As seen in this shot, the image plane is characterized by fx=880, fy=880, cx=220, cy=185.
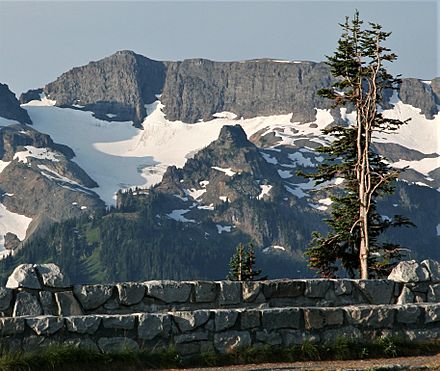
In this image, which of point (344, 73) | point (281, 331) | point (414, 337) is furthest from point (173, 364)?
point (344, 73)

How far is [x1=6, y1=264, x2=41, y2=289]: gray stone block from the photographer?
1468 centimetres

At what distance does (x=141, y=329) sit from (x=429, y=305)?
5273 mm

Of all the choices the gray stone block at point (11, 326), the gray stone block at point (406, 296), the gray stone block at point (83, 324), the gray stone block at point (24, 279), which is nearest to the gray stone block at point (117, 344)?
the gray stone block at point (83, 324)

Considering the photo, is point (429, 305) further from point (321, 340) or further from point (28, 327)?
point (28, 327)

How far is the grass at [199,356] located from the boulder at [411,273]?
167cm

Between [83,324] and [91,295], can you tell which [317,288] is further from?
[83,324]

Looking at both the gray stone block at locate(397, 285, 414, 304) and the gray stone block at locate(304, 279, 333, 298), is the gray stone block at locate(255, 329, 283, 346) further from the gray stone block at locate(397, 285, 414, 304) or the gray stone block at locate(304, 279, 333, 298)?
the gray stone block at locate(397, 285, 414, 304)

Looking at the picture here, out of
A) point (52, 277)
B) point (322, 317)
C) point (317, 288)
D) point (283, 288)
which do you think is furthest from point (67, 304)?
point (317, 288)

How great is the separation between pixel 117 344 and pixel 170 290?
2186 millimetres

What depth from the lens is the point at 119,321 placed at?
1397 centimetres

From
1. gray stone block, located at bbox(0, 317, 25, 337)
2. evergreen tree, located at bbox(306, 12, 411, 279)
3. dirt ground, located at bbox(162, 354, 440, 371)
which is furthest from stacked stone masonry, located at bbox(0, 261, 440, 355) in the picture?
evergreen tree, located at bbox(306, 12, 411, 279)

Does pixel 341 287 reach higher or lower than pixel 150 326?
higher

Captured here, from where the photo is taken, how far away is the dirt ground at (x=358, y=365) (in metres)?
13.0

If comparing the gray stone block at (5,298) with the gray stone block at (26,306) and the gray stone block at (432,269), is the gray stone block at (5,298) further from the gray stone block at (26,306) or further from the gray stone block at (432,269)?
the gray stone block at (432,269)
